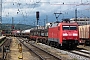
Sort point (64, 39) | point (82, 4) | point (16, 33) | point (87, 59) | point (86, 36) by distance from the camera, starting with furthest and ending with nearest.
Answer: point (16, 33) < point (86, 36) < point (82, 4) < point (64, 39) < point (87, 59)

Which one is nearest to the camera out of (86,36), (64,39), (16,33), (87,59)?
(87,59)

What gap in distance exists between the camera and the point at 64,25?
32.7 m

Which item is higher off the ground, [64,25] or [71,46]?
[64,25]

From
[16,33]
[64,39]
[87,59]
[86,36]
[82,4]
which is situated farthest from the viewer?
[16,33]

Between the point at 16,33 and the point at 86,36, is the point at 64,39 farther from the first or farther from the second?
the point at 16,33

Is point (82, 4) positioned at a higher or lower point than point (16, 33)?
higher

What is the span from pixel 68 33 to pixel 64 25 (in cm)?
110

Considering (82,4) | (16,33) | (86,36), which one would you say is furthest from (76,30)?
(16,33)

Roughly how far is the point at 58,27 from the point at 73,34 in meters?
2.25

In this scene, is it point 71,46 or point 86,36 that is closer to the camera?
point 71,46

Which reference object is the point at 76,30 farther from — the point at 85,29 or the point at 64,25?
the point at 85,29

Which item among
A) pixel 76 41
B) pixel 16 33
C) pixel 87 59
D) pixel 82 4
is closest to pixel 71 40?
pixel 76 41

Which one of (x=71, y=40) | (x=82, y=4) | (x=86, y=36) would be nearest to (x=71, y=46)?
(x=71, y=40)

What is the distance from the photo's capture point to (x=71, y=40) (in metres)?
32.3
